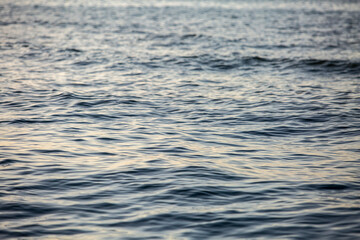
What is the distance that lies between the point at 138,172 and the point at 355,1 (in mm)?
94765

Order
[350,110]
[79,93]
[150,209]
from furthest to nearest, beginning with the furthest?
[79,93], [350,110], [150,209]

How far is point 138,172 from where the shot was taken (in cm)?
1212

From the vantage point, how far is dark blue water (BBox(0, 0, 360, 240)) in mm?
9594

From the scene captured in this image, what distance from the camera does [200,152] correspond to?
13.8 metres

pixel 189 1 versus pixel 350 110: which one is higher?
pixel 189 1

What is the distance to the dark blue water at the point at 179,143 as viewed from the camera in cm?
959

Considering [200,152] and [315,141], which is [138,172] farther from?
[315,141]

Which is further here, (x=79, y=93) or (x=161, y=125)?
(x=79, y=93)

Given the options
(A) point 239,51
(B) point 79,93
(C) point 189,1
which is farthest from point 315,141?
(C) point 189,1

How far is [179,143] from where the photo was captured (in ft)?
48.1

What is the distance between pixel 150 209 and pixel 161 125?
22.8 feet

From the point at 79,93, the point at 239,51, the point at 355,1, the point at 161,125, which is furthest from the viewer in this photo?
the point at 355,1

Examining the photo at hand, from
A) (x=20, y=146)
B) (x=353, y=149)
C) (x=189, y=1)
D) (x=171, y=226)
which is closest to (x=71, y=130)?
(x=20, y=146)

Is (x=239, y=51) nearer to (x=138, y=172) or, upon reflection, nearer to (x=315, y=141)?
(x=315, y=141)
